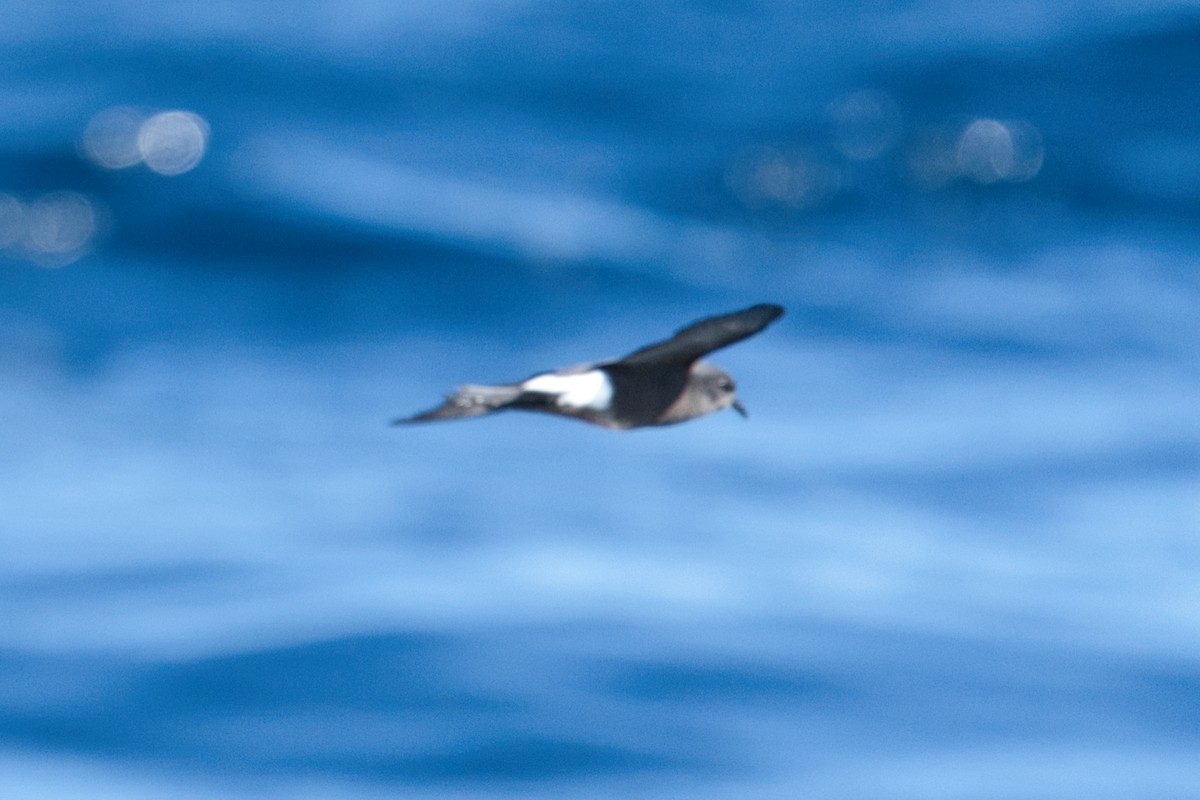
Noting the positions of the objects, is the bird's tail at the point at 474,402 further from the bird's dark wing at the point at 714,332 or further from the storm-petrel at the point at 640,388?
the bird's dark wing at the point at 714,332

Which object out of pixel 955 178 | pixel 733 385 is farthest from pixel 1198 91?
pixel 733 385

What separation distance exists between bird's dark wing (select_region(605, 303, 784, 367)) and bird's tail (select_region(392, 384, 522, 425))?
243mm

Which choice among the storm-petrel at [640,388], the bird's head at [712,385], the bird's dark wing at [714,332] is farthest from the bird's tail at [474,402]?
the bird's head at [712,385]

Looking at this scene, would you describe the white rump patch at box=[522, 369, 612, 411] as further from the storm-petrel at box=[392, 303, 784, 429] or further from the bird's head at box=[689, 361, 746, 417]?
the bird's head at box=[689, 361, 746, 417]

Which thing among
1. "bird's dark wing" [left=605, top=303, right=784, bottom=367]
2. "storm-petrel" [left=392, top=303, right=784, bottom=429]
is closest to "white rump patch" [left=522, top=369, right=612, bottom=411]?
"storm-petrel" [left=392, top=303, right=784, bottom=429]

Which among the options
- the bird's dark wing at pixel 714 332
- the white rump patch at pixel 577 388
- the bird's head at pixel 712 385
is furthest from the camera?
the bird's head at pixel 712 385

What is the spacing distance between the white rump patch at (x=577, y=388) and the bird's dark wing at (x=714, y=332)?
0.59ft

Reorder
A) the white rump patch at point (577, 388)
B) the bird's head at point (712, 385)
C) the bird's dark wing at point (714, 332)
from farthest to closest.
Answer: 1. the bird's head at point (712, 385)
2. the white rump patch at point (577, 388)
3. the bird's dark wing at point (714, 332)

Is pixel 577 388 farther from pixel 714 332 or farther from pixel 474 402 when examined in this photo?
pixel 714 332

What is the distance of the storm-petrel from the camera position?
349 cm

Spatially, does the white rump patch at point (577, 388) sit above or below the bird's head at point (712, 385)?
below

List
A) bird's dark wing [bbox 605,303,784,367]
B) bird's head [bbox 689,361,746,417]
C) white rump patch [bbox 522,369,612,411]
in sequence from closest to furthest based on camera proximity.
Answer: bird's dark wing [bbox 605,303,784,367]
white rump patch [bbox 522,369,612,411]
bird's head [bbox 689,361,746,417]

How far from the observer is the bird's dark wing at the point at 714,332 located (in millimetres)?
3447

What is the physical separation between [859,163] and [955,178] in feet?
15.6
